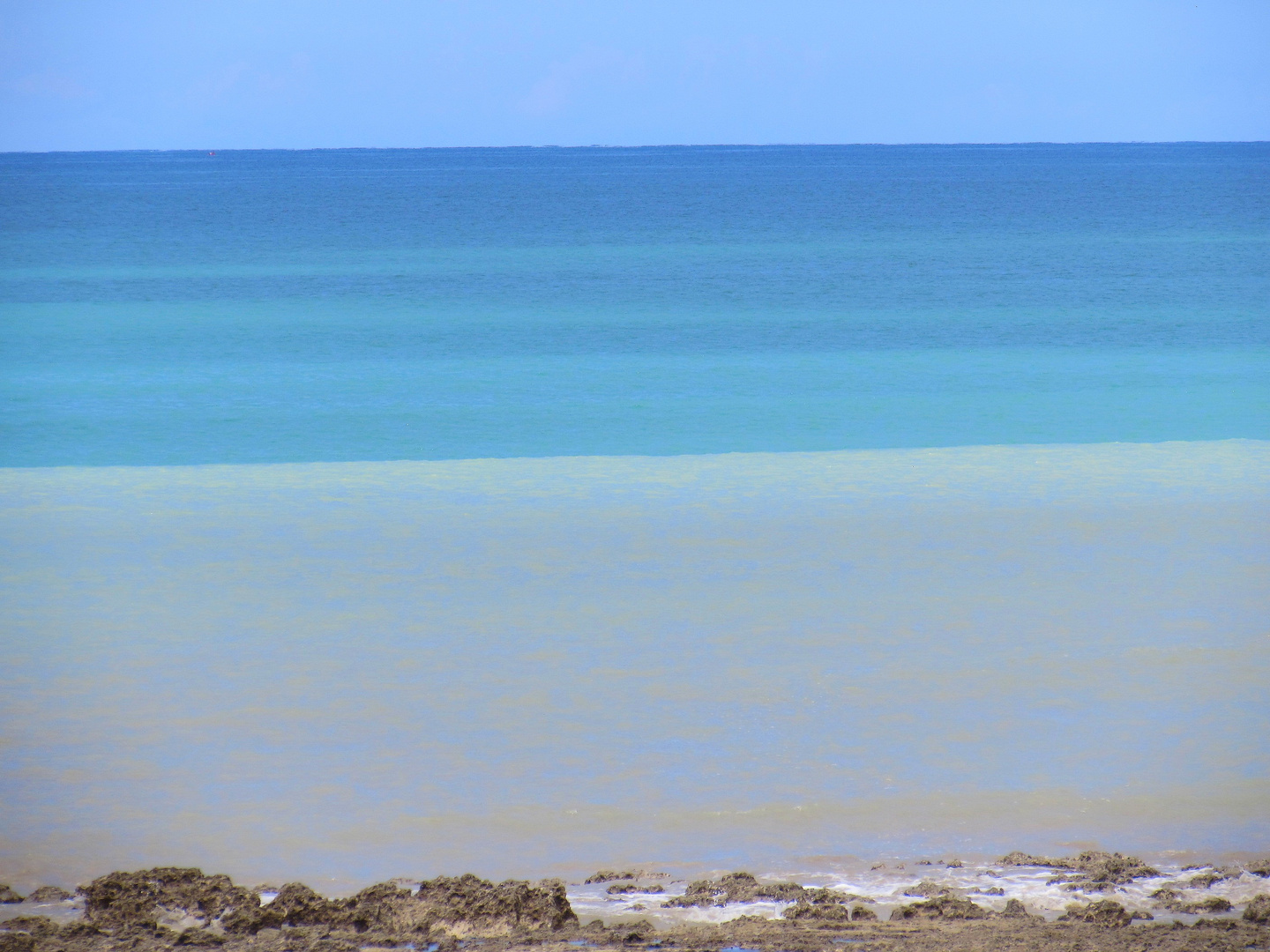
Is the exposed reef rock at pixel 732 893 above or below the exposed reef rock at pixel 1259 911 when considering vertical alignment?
above

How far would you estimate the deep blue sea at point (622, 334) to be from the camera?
38.1ft

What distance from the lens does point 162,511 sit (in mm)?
8031

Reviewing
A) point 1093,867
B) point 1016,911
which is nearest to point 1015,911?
point 1016,911

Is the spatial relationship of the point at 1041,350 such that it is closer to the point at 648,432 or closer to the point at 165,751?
the point at 648,432

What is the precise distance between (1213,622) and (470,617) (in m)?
3.19

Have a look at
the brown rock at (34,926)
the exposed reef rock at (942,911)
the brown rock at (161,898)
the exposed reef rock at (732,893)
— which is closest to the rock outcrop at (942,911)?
the exposed reef rock at (942,911)

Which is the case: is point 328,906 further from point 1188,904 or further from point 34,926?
point 1188,904

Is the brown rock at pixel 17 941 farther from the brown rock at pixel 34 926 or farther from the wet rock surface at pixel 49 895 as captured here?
the wet rock surface at pixel 49 895

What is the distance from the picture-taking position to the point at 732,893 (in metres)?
3.23

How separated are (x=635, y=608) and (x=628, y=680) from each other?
897 mm

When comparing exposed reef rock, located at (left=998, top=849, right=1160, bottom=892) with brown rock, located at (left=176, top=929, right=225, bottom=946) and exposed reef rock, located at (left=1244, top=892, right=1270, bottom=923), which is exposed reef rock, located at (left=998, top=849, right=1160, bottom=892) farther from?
brown rock, located at (left=176, top=929, right=225, bottom=946)

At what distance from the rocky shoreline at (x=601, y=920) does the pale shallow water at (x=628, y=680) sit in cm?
24

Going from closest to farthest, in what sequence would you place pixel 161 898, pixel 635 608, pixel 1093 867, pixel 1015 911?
pixel 1015 911 → pixel 161 898 → pixel 1093 867 → pixel 635 608

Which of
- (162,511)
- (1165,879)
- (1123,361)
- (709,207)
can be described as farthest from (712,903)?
(709,207)
